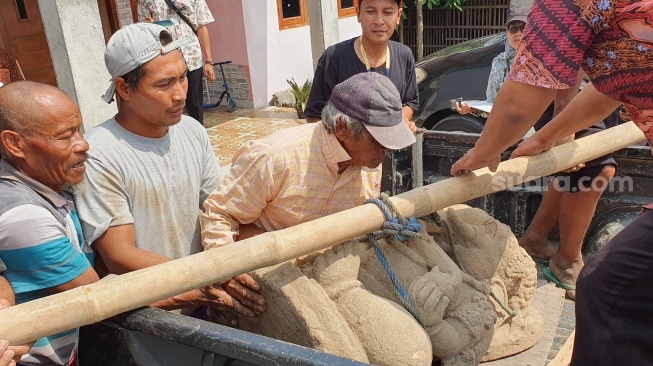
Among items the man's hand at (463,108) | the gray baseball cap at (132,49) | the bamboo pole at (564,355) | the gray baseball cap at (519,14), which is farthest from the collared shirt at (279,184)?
the man's hand at (463,108)

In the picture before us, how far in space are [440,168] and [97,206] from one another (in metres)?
2.14

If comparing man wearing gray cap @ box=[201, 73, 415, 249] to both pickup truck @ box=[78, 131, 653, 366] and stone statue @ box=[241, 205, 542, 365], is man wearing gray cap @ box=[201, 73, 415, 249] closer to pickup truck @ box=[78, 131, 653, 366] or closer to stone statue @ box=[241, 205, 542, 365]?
stone statue @ box=[241, 205, 542, 365]

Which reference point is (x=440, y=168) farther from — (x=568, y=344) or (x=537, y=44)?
(x=537, y=44)

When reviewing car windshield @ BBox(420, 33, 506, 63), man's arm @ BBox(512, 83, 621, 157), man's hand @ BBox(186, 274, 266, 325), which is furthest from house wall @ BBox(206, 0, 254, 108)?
man's hand @ BBox(186, 274, 266, 325)

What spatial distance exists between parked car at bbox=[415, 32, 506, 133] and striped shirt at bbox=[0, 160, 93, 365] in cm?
398

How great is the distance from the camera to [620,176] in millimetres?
3117

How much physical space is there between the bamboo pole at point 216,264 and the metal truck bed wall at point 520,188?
3.42ft

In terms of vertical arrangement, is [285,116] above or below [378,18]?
below

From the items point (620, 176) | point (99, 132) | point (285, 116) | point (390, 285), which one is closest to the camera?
point (390, 285)

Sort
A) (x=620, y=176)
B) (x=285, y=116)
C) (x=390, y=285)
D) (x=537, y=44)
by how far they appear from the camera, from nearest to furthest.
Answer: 1. (x=537, y=44)
2. (x=390, y=285)
3. (x=620, y=176)
4. (x=285, y=116)

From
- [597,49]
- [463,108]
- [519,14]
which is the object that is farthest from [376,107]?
[463,108]

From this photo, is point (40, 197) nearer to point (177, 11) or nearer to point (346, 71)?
point (346, 71)

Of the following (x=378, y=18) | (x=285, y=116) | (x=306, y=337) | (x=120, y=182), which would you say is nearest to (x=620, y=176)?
(x=378, y=18)

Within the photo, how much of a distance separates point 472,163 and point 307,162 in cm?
61
